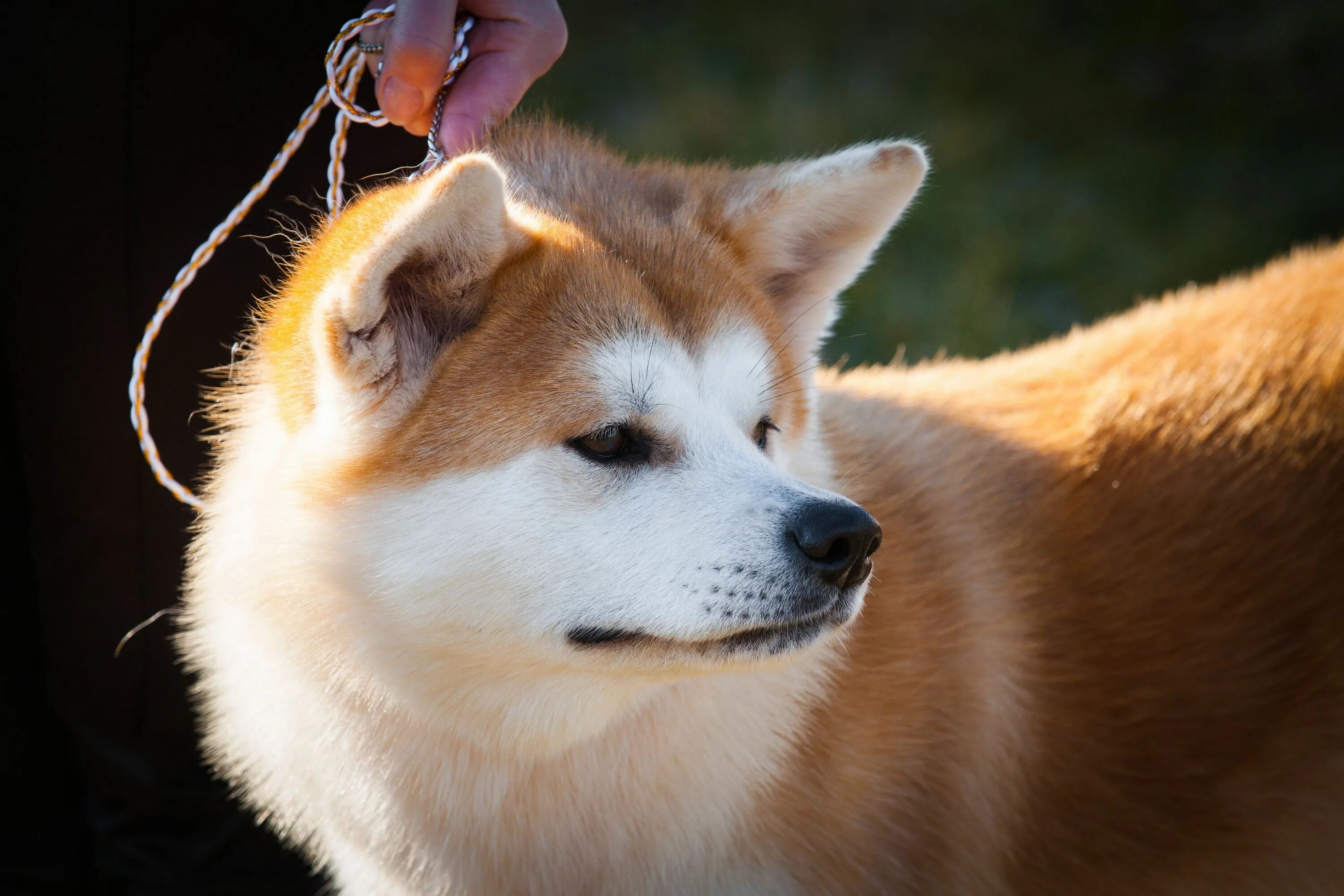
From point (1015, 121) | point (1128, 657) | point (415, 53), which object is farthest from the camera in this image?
point (1015, 121)

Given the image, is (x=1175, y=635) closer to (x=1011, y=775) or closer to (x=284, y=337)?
(x=1011, y=775)

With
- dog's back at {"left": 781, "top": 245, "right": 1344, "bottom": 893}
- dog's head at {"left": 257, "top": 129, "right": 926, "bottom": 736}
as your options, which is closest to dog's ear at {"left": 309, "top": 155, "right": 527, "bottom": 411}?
dog's head at {"left": 257, "top": 129, "right": 926, "bottom": 736}

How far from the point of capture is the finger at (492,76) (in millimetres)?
2287

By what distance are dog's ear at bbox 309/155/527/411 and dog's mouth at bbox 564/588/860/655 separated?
1.67ft

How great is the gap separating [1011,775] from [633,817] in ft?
2.76

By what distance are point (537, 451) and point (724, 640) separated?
0.43 m

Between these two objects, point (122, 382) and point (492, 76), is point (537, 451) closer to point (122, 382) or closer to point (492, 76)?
point (492, 76)

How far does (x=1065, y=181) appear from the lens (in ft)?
22.0

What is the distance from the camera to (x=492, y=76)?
230cm

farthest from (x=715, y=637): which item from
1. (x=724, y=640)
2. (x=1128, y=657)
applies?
(x=1128, y=657)

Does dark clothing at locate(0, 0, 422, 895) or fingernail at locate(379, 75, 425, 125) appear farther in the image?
dark clothing at locate(0, 0, 422, 895)

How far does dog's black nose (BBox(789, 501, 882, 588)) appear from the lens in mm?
1773

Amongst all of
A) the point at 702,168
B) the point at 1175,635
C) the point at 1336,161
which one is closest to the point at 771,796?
the point at 1175,635

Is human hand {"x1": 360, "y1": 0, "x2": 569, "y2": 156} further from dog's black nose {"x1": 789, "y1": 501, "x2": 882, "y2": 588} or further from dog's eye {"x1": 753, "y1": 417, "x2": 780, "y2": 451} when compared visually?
dog's black nose {"x1": 789, "y1": 501, "x2": 882, "y2": 588}
